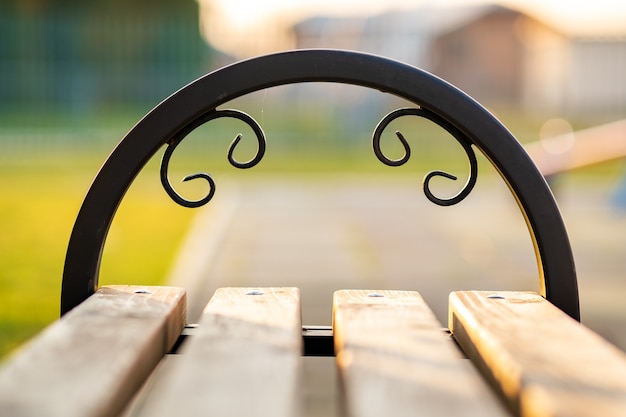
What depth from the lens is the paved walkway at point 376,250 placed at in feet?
17.9

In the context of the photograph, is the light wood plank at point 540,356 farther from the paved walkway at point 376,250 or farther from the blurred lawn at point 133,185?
the paved walkway at point 376,250

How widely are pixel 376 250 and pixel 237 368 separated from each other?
679cm

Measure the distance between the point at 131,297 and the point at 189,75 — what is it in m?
20.1

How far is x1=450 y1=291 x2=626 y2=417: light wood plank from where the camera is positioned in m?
0.85

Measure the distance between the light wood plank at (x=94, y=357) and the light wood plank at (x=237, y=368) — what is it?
44 millimetres

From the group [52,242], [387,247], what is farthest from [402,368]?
[52,242]

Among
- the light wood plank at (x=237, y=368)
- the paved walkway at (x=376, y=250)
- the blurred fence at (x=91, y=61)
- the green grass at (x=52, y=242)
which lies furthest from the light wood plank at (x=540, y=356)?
the blurred fence at (x=91, y=61)

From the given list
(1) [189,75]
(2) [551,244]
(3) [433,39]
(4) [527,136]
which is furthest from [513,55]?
(2) [551,244]

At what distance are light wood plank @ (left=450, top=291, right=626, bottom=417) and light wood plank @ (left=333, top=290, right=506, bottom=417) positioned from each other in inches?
1.3

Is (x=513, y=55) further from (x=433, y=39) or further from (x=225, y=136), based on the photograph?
(x=225, y=136)

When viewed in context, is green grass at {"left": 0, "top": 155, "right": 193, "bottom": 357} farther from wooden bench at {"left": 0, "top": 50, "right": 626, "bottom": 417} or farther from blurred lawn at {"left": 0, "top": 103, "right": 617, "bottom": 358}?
wooden bench at {"left": 0, "top": 50, "right": 626, "bottom": 417}

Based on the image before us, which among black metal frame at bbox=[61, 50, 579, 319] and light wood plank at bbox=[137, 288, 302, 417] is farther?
black metal frame at bbox=[61, 50, 579, 319]

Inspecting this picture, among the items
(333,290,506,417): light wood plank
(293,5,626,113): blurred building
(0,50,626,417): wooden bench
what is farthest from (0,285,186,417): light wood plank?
(293,5,626,113): blurred building

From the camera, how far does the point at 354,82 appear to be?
1.34 metres
